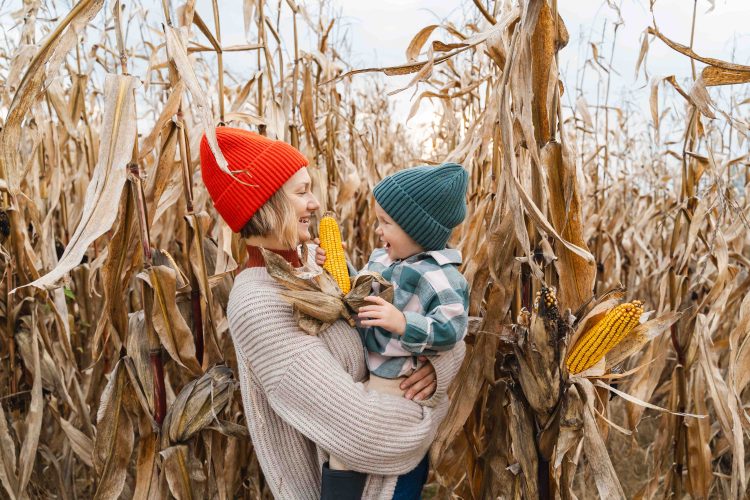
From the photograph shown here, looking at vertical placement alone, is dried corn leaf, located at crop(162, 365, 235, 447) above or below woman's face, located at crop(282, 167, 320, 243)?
below

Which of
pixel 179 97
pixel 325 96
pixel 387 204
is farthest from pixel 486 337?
pixel 325 96

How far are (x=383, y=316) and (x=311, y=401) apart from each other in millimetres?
280

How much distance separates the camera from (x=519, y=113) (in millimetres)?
1275

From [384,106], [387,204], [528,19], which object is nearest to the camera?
[528,19]

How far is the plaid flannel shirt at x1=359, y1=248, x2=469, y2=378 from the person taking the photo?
4.63ft

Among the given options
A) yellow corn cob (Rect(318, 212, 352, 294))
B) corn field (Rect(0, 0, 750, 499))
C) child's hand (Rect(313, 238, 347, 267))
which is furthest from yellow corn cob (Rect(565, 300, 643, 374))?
child's hand (Rect(313, 238, 347, 267))

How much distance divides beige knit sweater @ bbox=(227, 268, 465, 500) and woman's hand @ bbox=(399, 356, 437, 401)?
0.06 feet

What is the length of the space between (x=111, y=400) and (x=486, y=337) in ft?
3.63

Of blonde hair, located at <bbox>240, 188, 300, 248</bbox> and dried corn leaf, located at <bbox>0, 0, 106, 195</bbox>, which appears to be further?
blonde hair, located at <bbox>240, 188, 300, 248</bbox>

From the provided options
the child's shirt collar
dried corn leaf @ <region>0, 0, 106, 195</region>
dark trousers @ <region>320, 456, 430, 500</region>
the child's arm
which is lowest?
dark trousers @ <region>320, 456, 430, 500</region>

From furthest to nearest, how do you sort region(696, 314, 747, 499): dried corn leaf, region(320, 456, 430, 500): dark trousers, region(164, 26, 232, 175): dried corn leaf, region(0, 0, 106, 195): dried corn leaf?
region(696, 314, 747, 499): dried corn leaf
region(320, 456, 430, 500): dark trousers
region(164, 26, 232, 175): dried corn leaf
region(0, 0, 106, 195): dried corn leaf

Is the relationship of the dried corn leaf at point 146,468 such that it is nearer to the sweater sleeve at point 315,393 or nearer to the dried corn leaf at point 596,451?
the sweater sleeve at point 315,393

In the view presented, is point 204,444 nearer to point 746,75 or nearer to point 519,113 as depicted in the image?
point 519,113

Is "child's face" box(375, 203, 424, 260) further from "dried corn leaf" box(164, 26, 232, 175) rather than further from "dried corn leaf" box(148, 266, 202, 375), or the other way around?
"dried corn leaf" box(148, 266, 202, 375)
